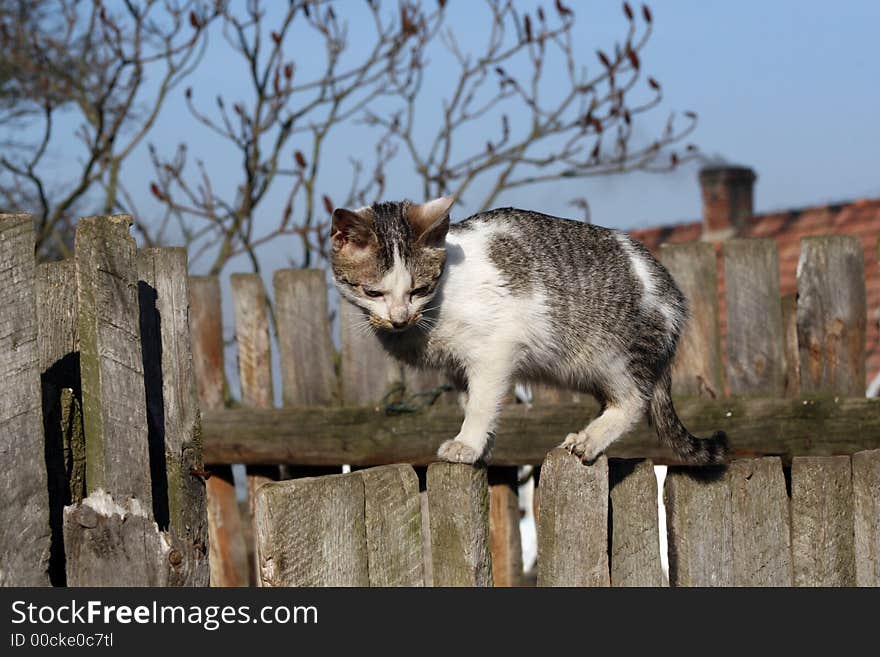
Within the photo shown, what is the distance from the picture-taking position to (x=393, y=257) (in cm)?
315

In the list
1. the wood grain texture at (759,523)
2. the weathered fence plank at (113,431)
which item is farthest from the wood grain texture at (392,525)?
the wood grain texture at (759,523)

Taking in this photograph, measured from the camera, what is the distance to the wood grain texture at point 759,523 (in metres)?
3.11

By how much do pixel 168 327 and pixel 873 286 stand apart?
811 centimetres

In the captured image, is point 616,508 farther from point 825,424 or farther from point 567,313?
point 825,424

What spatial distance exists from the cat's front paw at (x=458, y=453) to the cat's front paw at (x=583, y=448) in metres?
0.26

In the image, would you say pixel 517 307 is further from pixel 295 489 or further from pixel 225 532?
pixel 225 532

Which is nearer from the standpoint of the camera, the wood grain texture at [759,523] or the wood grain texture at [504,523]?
the wood grain texture at [759,523]

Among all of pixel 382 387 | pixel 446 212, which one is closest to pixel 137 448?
pixel 446 212

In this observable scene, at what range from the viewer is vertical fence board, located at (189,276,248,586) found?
5137 millimetres

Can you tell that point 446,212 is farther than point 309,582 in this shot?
Yes

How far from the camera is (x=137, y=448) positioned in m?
2.64

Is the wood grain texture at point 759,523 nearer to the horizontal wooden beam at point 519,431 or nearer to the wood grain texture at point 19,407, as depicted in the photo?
the horizontal wooden beam at point 519,431

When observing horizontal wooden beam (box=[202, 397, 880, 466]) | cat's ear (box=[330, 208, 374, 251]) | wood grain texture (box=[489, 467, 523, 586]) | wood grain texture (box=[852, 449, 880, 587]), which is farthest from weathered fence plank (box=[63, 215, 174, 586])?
wood grain texture (box=[489, 467, 523, 586])

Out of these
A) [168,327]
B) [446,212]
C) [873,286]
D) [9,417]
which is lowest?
[9,417]
